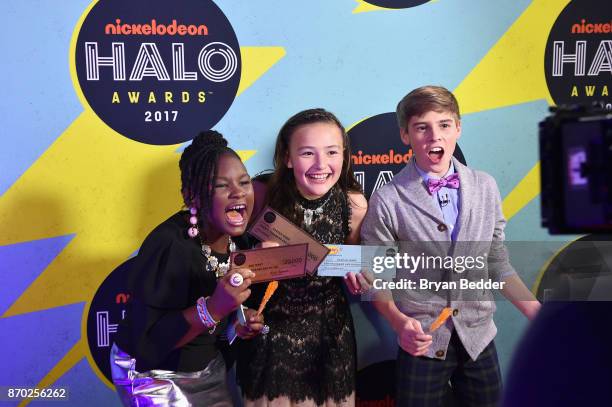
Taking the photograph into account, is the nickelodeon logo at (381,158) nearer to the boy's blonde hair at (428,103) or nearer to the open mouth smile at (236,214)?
the boy's blonde hair at (428,103)

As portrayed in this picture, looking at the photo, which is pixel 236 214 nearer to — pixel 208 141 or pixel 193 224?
pixel 193 224

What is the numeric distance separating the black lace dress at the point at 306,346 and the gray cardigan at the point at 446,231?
173 mm

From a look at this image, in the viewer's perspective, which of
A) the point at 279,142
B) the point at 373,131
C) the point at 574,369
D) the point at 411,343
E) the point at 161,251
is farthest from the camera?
the point at 373,131

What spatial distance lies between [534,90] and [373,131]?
0.69 m

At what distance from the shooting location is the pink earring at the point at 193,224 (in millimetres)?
2129

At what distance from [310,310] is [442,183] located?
637 millimetres

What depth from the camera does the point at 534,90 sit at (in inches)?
107

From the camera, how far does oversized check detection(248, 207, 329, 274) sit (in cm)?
224

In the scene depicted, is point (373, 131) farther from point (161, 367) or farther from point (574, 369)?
point (574, 369)

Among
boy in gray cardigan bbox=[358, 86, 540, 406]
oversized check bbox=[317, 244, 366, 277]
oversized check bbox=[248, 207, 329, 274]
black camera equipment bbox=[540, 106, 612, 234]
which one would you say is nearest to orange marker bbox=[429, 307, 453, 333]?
boy in gray cardigan bbox=[358, 86, 540, 406]

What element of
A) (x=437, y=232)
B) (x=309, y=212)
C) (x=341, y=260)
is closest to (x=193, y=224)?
(x=309, y=212)

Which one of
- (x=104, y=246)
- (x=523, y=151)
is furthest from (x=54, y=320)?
(x=523, y=151)

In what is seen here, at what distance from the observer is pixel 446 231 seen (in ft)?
7.44

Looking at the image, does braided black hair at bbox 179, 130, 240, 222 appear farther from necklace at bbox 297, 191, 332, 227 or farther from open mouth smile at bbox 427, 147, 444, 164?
open mouth smile at bbox 427, 147, 444, 164
